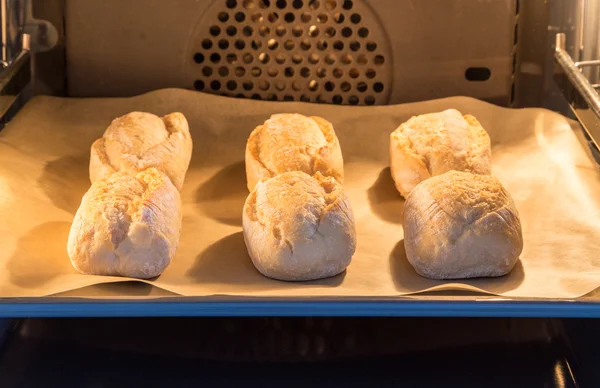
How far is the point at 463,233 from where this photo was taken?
1.58 m

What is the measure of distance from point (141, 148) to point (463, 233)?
28.4 inches

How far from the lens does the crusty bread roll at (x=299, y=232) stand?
1.55m

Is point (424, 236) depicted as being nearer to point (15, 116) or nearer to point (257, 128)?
point (257, 128)

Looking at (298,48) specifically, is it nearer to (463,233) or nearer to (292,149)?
(292,149)

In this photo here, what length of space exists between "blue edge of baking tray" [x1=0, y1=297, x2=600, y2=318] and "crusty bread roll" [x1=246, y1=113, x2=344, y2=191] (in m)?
0.56

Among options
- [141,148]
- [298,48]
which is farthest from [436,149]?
[141,148]

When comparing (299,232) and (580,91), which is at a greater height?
(580,91)

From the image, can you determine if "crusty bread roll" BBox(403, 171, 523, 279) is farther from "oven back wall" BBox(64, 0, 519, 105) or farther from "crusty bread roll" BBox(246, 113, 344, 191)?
"oven back wall" BBox(64, 0, 519, 105)

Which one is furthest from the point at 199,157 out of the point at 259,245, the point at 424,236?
the point at 424,236

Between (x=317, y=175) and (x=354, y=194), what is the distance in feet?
0.70

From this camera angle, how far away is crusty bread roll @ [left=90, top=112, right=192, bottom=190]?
1.85 metres

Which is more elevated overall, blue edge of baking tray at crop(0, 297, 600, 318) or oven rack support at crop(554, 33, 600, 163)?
oven rack support at crop(554, 33, 600, 163)

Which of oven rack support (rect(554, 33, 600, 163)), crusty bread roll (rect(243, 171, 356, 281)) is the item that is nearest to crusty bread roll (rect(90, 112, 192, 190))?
crusty bread roll (rect(243, 171, 356, 281))

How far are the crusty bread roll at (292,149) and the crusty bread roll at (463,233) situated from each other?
29 centimetres
